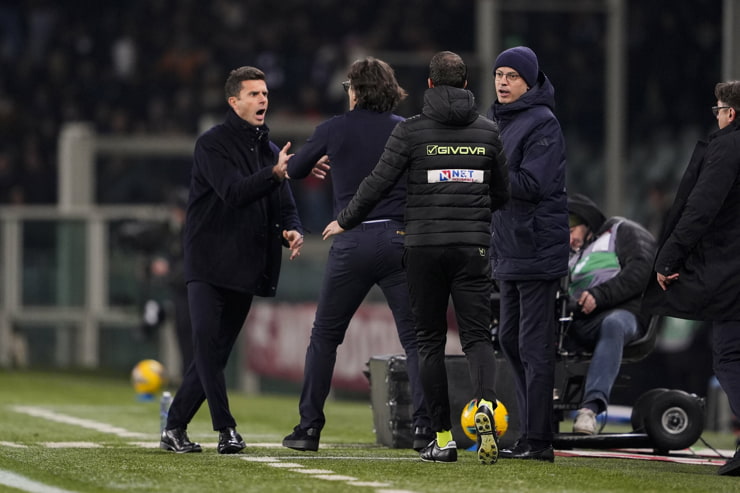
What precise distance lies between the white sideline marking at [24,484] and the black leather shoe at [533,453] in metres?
2.48

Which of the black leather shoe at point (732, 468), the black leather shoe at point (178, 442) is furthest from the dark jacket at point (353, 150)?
the black leather shoe at point (732, 468)

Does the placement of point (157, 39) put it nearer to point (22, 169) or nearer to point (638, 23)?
point (22, 169)

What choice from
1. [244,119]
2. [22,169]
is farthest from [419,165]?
[22,169]

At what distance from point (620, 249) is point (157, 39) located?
17.3 meters

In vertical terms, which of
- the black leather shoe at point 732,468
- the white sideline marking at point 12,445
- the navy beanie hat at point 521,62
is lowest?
the white sideline marking at point 12,445

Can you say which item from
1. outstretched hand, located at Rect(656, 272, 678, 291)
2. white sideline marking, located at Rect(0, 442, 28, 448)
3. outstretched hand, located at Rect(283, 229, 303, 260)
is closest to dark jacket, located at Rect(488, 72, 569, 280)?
outstretched hand, located at Rect(656, 272, 678, 291)

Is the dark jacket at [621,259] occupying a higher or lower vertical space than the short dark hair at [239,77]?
lower

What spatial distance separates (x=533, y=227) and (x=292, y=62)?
1546cm

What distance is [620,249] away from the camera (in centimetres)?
979

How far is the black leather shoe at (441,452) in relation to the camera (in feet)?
26.4

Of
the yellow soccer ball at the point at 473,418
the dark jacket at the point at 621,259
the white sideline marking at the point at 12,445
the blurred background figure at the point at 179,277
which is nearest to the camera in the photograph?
the yellow soccer ball at the point at 473,418

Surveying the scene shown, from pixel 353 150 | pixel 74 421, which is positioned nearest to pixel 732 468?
pixel 353 150

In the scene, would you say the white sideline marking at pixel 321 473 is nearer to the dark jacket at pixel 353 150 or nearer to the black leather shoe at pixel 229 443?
the black leather shoe at pixel 229 443

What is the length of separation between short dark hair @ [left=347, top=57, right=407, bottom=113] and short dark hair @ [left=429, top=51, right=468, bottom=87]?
510 mm
